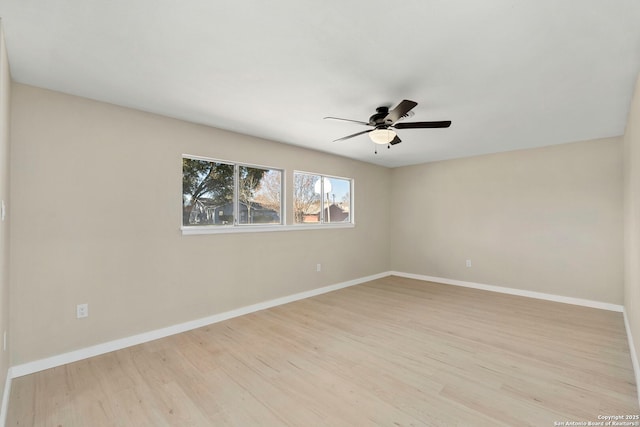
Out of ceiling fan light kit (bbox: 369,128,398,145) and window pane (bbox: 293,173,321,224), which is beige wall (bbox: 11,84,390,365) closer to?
window pane (bbox: 293,173,321,224)

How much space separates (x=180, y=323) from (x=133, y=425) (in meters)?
1.46

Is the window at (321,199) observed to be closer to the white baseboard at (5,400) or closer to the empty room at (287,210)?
the empty room at (287,210)

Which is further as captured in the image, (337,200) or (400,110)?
(337,200)

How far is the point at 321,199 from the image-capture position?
16.2 feet

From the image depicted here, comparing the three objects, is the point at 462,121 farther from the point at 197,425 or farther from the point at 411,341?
the point at 197,425

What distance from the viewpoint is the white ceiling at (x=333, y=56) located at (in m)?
1.53

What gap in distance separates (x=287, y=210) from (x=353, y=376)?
8.30ft

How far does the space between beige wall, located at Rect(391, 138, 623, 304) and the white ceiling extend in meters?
1.28

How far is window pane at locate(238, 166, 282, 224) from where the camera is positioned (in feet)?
12.6

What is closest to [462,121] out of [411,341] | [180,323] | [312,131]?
[312,131]

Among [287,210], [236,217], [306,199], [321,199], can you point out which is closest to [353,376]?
[236,217]

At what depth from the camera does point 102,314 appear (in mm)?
2664

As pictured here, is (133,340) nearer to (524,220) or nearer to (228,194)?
(228,194)

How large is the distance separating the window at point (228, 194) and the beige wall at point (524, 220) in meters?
3.12
